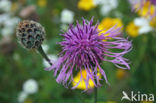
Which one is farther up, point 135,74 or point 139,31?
point 139,31

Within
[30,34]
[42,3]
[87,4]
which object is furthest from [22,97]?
[42,3]

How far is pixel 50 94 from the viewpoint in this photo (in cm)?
249

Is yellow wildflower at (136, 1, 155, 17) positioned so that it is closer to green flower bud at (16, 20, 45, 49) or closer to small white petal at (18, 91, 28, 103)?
green flower bud at (16, 20, 45, 49)

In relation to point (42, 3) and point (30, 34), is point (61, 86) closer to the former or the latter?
point (30, 34)

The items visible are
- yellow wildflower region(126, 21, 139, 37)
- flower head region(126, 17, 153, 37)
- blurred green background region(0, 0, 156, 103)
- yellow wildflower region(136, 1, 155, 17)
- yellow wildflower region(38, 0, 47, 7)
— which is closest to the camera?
yellow wildflower region(136, 1, 155, 17)

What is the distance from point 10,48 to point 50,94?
2.01 feet

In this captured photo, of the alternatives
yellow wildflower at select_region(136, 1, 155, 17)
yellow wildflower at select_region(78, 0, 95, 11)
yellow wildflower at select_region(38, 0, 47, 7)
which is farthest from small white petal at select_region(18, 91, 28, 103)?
yellow wildflower at select_region(38, 0, 47, 7)

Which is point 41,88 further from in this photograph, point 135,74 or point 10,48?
point 135,74

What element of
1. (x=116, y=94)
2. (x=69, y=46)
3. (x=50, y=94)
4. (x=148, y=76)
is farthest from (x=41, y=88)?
(x=69, y=46)

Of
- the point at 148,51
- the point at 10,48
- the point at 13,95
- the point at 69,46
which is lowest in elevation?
the point at 13,95

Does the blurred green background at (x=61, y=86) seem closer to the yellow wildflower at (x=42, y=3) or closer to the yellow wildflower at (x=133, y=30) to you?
the yellow wildflower at (x=133, y=30)

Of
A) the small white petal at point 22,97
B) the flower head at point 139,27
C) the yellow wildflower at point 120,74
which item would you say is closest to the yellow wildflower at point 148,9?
the flower head at point 139,27

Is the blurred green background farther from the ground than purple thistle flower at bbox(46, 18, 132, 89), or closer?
closer

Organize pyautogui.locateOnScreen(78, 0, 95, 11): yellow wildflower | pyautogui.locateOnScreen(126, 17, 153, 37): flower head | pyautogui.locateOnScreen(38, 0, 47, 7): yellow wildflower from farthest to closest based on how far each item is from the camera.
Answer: pyautogui.locateOnScreen(38, 0, 47, 7): yellow wildflower < pyautogui.locateOnScreen(78, 0, 95, 11): yellow wildflower < pyautogui.locateOnScreen(126, 17, 153, 37): flower head
